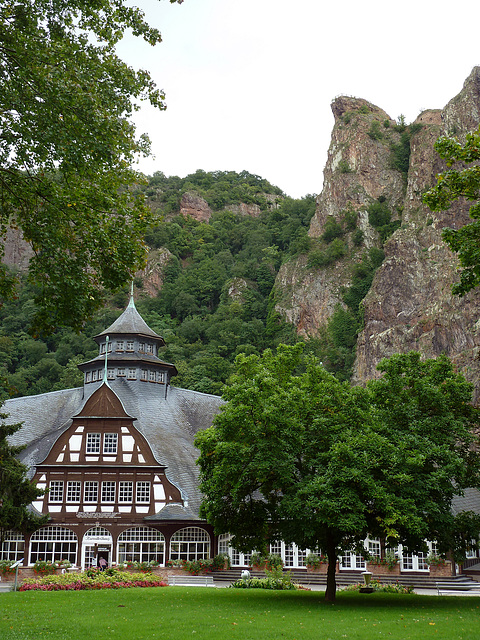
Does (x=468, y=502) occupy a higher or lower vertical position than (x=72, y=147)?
lower

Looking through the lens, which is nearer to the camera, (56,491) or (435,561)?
(435,561)

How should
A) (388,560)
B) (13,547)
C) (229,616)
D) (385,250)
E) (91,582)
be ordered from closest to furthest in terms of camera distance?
(229,616), (91,582), (388,560), (13,547), (385,250)

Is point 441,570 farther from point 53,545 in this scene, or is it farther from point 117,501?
point 53,545

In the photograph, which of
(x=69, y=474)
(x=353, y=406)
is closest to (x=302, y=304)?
(x=69, y=474)

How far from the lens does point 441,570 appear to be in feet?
102

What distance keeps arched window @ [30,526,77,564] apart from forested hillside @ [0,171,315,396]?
28488mm

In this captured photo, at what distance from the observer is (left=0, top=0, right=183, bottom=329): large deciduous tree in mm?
12586

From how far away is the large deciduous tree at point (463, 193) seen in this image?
14969 millimetres

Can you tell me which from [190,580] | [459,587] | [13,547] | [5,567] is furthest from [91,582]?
[459,587]

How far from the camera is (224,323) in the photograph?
269 ft

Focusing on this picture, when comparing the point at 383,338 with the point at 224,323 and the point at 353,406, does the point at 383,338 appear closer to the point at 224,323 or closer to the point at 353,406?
the point at 224,323

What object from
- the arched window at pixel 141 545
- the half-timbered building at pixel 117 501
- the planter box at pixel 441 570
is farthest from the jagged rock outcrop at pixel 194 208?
the planter box at pixel 441 570

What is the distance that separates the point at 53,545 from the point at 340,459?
20669 mm

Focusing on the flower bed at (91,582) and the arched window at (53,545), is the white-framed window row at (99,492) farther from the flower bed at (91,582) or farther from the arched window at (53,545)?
the flower bed at (91,582)
